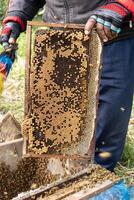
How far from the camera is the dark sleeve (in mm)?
3806

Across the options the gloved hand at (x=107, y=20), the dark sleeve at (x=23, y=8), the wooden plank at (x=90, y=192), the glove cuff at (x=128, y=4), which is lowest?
the wooden plank at (x=90, y=192)

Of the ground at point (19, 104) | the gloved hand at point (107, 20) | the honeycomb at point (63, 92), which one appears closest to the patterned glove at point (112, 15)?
the gloved hand at point (107, 20)

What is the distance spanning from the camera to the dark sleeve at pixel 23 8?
3.81 meters

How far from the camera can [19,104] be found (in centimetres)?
596

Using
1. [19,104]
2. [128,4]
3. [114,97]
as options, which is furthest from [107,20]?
[19,104]

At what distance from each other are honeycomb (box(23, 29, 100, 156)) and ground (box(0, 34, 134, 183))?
1.08 metres

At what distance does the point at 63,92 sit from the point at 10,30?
87cm

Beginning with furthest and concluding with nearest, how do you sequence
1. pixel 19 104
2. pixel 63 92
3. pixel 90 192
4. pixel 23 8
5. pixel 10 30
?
1. pixel 19 104
2. pixel 23 8
3. pixel 10 30
4. pixel 63 92
5. pixel 90 192

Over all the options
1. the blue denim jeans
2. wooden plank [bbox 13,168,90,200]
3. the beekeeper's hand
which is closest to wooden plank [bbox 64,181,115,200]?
wooden plank [bbox 13,168,90,200]

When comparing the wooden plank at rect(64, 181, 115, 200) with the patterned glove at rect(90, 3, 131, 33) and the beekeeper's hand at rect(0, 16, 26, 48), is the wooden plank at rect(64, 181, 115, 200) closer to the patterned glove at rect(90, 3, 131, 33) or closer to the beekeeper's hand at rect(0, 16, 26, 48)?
the patterned glove at rect(90, 3, 131, 33)

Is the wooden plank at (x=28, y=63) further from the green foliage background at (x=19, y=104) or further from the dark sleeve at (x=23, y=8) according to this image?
the green foliage background at (x=19, y=104)

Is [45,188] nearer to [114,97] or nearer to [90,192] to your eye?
[90,192]

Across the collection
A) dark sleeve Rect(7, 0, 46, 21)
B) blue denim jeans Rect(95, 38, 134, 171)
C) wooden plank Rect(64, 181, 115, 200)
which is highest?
dark sleeve Rect(7, 0, 46, 21)

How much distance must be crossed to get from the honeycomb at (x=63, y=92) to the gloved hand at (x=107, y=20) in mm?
68
